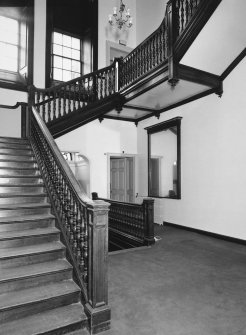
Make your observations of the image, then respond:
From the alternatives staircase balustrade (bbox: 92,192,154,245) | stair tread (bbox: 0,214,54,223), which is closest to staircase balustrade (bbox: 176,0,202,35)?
staircase balustrade (bbox: 92,192,154,245)

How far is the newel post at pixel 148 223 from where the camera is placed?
505 centimetres

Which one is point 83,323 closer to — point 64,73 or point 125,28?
point 64,73

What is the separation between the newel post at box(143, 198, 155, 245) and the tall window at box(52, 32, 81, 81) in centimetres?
522

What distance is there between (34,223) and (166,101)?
4.94m

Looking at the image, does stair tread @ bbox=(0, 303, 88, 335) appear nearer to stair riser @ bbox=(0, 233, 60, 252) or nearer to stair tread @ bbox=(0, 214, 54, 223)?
stair riser @ bbox=(0, 233, 60, 252)

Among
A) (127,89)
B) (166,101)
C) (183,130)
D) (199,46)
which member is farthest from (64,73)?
(199,46)

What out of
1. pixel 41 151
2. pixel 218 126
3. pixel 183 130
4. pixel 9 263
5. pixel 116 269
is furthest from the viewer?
pixel 183 130

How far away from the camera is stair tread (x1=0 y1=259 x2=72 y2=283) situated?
2.50 metres

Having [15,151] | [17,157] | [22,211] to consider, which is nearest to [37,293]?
[22,211]

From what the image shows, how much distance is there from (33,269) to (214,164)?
4.57 meters

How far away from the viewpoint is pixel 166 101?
6859 millimetres

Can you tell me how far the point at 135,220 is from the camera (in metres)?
5.54

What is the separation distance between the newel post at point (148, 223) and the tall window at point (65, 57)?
5224mm

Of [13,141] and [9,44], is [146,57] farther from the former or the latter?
[9,44]
